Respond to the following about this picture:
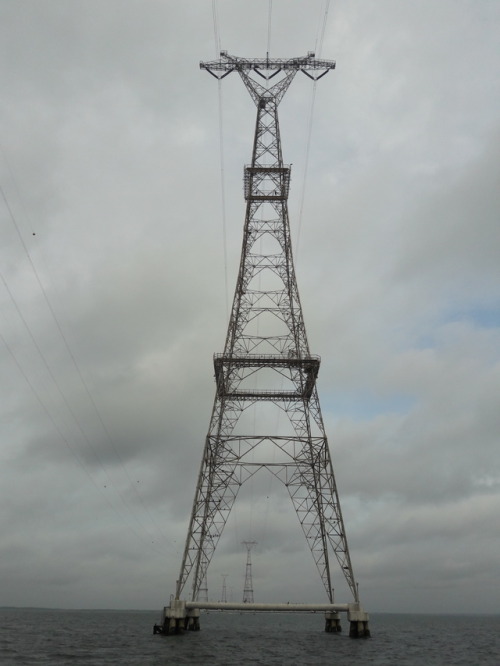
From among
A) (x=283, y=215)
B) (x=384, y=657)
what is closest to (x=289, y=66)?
(x=283, y=215)

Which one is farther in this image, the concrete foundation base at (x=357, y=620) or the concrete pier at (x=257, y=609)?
the concrete foundation base at (x=357, y=620)

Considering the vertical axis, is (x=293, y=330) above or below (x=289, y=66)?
below

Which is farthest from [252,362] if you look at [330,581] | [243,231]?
[330,581]

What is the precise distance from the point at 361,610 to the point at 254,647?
8964mm

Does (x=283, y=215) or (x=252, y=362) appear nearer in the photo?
(x=252, y=362)

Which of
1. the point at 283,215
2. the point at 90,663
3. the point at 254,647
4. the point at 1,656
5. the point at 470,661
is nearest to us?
the point at 90,663

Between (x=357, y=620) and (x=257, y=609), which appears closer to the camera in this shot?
(x=257, y=609)

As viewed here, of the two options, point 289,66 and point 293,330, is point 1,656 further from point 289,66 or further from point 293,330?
point 289,66

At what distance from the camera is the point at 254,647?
158ft

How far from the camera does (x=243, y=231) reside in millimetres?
53219

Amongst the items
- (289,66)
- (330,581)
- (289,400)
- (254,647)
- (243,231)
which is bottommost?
(254,647)

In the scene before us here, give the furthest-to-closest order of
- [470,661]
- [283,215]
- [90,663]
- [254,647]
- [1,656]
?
1. [283,215]
2. [254,647]
3. [470,661]
4. [1,656]
5. [90,663]

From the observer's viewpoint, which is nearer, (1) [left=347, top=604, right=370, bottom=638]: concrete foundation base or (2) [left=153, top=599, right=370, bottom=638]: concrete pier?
(2) [left=153, top=599, right=370, bottom=638]: concrete pier

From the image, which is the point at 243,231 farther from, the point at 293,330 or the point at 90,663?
the point at 90,663
